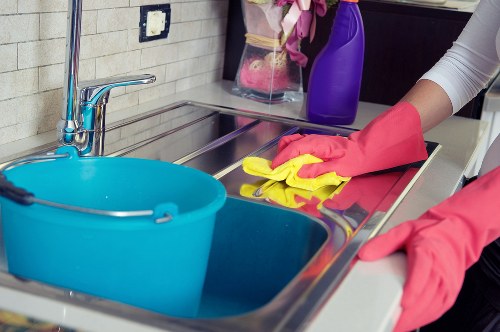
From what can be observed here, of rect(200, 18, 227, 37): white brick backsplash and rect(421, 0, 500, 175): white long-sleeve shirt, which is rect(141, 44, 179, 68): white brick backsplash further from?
rect(421, 0, 500, 175): white long-sleeve shirt

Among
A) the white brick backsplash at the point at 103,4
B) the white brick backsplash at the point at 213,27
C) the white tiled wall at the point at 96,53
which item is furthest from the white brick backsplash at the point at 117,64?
the white brick backsplash at the point at 213,27

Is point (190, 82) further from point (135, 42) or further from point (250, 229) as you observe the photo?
point (250, 229)

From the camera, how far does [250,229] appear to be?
135 centimetres

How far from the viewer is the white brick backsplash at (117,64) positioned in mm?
1691

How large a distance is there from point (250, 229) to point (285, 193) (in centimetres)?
11

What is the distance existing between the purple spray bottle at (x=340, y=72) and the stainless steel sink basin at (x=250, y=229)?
0.17 feet

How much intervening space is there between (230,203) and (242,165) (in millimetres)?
176

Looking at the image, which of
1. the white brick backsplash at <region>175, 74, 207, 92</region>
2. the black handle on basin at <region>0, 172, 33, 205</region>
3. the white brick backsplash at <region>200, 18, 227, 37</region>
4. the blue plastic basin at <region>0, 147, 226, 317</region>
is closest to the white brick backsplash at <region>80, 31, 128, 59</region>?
the white brick backsplash at <region>175, 74, 207, 92</region>

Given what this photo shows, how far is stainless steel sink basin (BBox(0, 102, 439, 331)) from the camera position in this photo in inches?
36.7

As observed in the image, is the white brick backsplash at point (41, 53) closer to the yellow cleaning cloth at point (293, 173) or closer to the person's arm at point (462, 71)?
the yellow cleaning cloth at point (293, 173)

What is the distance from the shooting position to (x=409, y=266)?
41.2 inches

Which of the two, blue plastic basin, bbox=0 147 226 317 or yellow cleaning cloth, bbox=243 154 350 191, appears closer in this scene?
blue plastic basin, bbox=0 147 226 317

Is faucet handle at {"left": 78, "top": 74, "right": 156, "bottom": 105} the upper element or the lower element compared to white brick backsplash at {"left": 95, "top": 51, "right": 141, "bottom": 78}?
upper

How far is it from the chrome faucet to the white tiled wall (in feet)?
0.42
